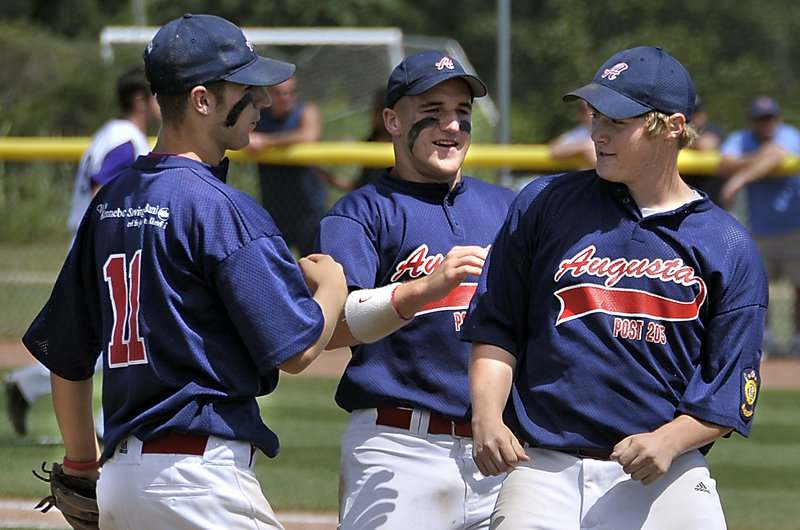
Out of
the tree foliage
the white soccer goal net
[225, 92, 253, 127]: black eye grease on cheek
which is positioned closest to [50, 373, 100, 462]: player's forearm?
[225, 92, 253, 127]: black eye grease on cheek

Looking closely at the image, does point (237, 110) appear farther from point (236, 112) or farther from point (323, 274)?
point (323, 274)

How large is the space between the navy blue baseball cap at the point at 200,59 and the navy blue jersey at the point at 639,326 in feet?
2.97

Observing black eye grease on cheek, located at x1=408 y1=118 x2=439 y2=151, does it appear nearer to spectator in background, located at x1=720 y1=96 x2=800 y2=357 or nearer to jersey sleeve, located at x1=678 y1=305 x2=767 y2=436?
jersey sleeve, located at x1=678 y1=305 x2=767 y2=436

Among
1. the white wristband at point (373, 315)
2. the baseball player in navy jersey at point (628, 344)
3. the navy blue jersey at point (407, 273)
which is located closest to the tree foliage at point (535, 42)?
the navy blue jersey at point (407, 273)

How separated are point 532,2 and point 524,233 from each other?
28.2m

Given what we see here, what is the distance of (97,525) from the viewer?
352 centimetres

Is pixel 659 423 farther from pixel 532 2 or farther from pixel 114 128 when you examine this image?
pixel 532 2

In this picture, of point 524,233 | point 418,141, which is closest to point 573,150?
point 418,141

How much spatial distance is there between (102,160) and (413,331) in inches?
143

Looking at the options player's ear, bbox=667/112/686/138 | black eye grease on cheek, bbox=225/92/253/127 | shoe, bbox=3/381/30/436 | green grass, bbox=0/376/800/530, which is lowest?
green grass, bbox=0/376/800/530

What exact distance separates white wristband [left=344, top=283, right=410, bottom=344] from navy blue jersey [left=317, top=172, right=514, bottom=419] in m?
0.16

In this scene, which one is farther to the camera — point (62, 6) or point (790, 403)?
point (62, 6)

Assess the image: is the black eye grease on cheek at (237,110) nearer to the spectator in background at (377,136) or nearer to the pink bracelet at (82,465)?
the pink bracelet at (82,465)

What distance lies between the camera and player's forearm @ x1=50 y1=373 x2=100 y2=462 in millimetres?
3457
